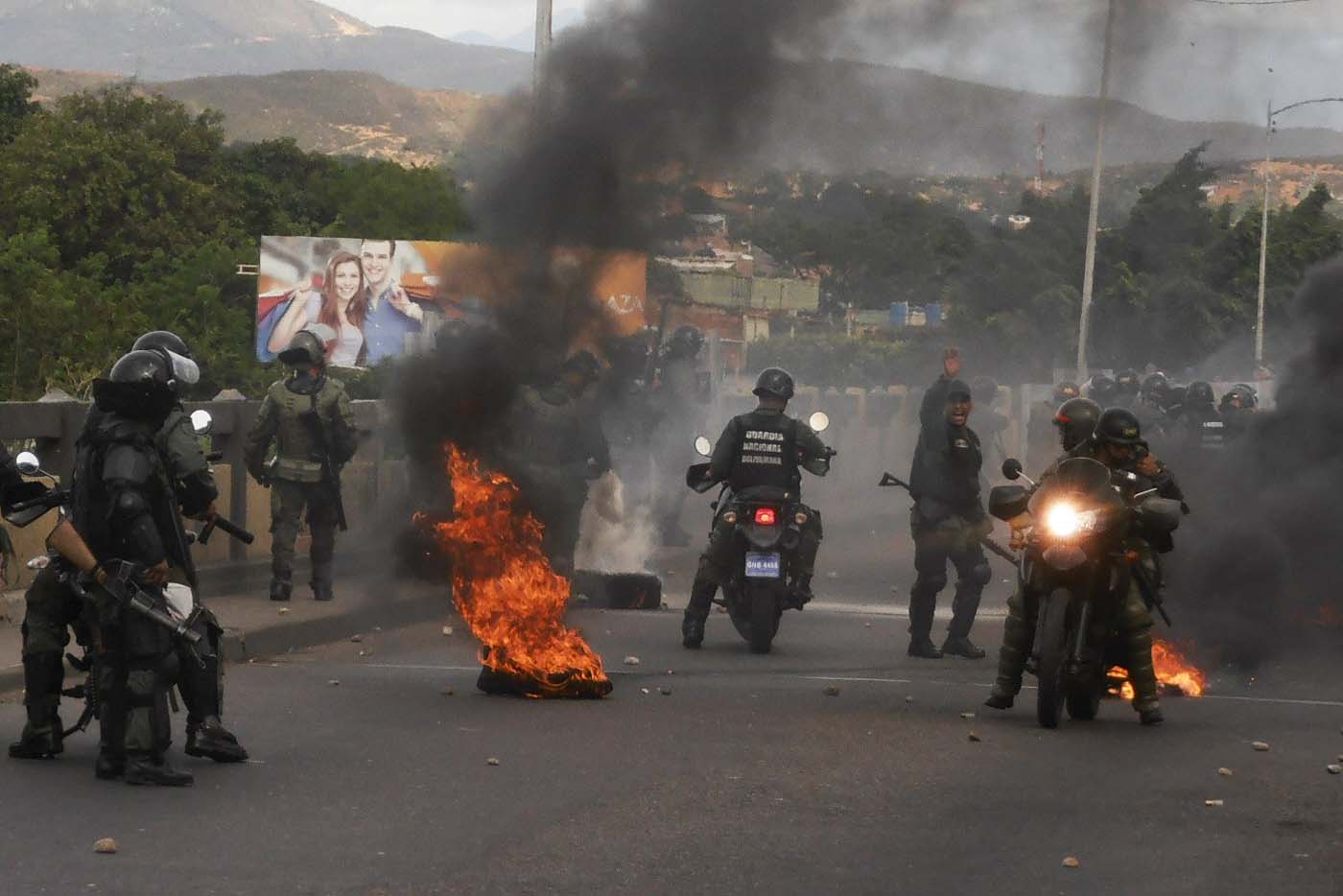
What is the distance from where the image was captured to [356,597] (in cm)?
1563

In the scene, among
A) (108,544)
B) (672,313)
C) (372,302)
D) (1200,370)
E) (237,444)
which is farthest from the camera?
(372,302)

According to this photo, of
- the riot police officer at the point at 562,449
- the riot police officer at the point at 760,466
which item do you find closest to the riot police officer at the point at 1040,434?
the riot police officer at the point at 562,449

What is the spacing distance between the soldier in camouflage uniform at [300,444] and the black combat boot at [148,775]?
6.59 metres

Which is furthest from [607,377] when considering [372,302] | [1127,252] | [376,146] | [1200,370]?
[376,146]

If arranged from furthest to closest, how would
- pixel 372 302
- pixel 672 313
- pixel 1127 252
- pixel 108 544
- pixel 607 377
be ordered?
pixel 372 302 → pixel 1127 252 → pixel 672 313 → pixel 607 377 → pixel 108 544

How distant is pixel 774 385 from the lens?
46.3 feet

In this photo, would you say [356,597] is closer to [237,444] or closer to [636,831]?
[237,444]

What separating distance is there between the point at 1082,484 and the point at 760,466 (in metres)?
3.69

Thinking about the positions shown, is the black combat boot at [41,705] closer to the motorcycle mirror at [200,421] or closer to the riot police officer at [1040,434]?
the motorcycle mirror at [200,421]

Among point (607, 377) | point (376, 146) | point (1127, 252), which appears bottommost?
point (607, 377)

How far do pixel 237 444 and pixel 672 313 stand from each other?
3.52 metres

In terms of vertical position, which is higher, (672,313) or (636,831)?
(672,313)

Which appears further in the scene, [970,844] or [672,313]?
[672,313]

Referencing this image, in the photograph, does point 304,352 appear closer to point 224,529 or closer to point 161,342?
point 161,342
